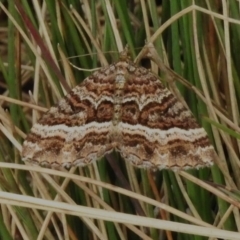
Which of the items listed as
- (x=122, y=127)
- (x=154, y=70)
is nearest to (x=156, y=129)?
(x=122, y=127)

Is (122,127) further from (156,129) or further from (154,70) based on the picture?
(154,70)

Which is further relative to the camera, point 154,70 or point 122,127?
point 154,70
